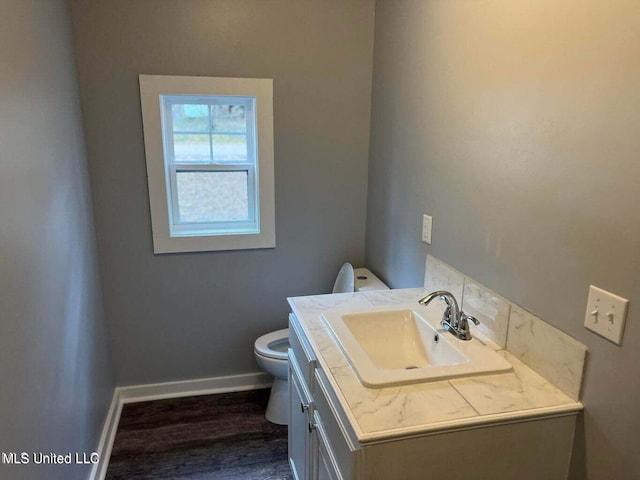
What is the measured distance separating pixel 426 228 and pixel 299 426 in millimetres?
1012

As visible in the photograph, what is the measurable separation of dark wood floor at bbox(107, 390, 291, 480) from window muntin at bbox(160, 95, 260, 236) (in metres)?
1.05

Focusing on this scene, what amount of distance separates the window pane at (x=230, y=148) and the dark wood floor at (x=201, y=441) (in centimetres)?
147

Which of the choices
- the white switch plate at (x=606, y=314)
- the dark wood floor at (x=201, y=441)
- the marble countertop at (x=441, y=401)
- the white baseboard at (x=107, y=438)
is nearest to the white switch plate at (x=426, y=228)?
the marble countertop at (x=441, y=401)

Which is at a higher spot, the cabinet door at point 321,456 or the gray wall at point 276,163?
the gray wall at point 276,163

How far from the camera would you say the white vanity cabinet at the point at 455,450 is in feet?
3.74

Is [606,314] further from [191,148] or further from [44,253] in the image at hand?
[191,148]

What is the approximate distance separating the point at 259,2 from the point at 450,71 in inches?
47.3

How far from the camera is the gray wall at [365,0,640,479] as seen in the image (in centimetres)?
107

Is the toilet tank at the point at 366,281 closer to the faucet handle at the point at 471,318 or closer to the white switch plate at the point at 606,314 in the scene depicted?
the faucet handle at the point at 471,318

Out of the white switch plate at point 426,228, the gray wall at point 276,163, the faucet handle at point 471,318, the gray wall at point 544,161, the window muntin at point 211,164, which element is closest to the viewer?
the gray wall at point 544,161

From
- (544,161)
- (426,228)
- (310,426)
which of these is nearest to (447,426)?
(310,426)

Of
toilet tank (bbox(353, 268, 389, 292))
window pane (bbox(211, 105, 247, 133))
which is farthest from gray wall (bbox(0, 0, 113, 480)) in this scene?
toilet tank (bbox(353, 268, 389, 292))

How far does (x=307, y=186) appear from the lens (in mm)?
2701

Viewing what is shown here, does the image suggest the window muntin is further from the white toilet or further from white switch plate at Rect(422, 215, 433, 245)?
white switch plate at Rect(422, 215, 433, 245)
